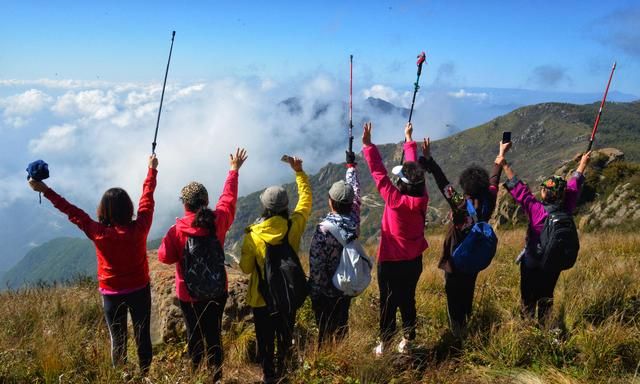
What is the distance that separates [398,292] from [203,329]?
219 centimetres

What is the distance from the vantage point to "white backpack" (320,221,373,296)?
4.31m

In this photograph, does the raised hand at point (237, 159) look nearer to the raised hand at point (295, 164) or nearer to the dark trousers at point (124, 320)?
the raised hand at point (295, 164)

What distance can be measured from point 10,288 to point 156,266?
3.67 meters

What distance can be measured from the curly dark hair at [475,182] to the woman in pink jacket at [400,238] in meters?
0.58

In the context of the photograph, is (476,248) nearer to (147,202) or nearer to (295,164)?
(295,164)

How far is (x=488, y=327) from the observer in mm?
4859

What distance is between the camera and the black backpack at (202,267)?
163 inches

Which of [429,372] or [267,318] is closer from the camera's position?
[429,372]

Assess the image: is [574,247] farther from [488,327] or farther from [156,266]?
[156,266]

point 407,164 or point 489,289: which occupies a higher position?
point 407,164

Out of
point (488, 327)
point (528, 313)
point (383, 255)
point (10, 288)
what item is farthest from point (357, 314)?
point (10, 288)

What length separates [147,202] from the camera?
4391 millimetres

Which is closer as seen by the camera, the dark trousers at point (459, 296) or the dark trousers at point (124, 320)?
the dark trousers at point (124, 320)

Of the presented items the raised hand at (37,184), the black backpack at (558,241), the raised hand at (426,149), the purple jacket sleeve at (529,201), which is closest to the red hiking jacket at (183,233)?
the raised hand at (37,184)
